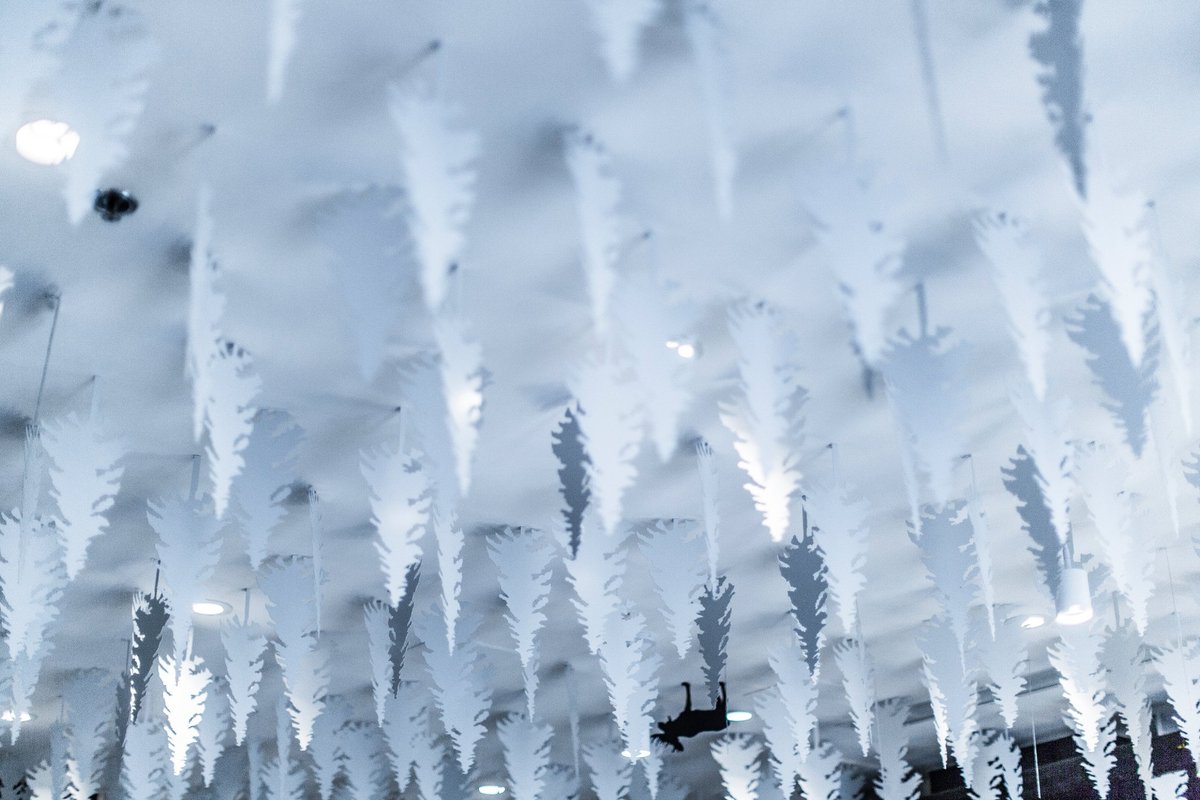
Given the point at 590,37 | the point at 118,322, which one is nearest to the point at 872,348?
the point at 590,37

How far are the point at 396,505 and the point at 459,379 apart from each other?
87cm

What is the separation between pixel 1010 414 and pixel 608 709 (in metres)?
3.59

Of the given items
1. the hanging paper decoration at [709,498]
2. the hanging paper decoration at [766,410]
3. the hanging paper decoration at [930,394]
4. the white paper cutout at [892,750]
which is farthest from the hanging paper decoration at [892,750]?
the hanging paper decoration at [930,394]

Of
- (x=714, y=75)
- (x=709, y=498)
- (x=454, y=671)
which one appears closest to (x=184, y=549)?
(x=454, y=671)

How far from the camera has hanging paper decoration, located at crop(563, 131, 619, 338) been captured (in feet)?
8.16

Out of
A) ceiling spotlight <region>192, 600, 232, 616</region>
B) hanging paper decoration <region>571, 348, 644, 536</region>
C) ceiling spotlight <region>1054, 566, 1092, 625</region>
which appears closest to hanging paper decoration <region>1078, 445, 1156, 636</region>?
ceiling spotlight <region>1054, 566, 1092, 625</region>

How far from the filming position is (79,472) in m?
3.19

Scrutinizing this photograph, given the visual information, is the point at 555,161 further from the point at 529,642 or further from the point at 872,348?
the point at 529,642

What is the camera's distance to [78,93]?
2.15 metres

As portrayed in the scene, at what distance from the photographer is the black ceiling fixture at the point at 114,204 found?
267 cm

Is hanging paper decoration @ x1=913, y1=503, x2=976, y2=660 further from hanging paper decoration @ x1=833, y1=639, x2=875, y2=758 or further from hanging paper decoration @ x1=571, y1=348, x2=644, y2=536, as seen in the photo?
hanging paper decoration @ x1=571, y1=348, x2=644, y2=536

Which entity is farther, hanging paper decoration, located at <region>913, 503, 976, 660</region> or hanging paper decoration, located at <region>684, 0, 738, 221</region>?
hanging paper decoration, located at <region>913, 503, 976, 660</region>

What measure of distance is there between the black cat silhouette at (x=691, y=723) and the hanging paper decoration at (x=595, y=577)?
142 centimetres

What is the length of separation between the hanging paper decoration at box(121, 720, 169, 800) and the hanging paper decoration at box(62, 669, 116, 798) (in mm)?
251
